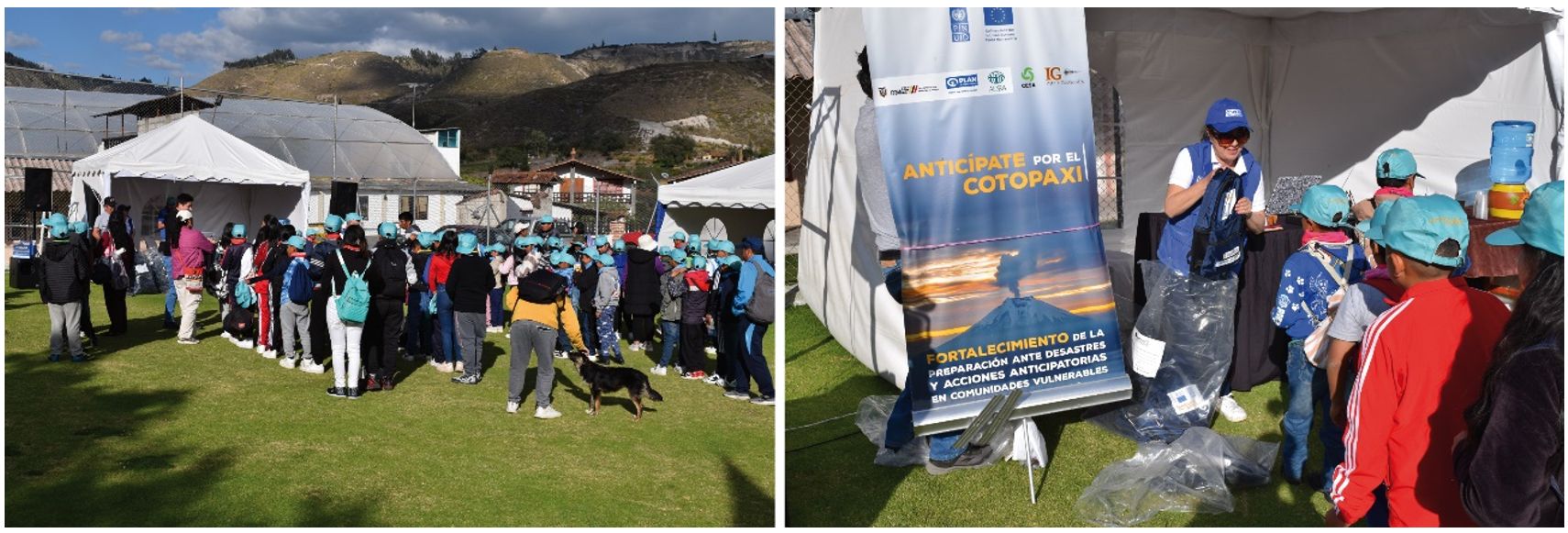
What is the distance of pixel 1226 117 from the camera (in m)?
5.25

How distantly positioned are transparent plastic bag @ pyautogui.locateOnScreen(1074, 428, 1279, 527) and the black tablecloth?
1.46 meters

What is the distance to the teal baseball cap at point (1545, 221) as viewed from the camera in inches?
91.5

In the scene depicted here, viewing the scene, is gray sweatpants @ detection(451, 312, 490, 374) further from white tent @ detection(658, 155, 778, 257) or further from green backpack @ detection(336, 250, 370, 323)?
white tent @ detection(658, 155, 778, 257)

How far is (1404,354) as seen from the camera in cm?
253

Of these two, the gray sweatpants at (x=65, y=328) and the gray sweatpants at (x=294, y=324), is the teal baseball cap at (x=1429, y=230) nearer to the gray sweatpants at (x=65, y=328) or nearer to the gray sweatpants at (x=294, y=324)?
the gray sweatpants at (x=294, y=324)

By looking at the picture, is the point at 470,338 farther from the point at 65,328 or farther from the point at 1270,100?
the point at 1270,100

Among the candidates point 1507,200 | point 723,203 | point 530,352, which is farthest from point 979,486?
point 723,203

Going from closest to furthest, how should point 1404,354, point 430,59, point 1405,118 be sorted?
1. point 1404,354
2. point 1405,118
3. point 430,59

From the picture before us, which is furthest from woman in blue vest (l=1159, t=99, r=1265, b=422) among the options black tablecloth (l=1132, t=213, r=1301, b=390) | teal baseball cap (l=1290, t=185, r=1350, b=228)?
black tablecloth (l=1132, t=213, r=1301, b=390)

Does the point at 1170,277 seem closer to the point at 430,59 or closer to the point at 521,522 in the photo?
the point at 521,522

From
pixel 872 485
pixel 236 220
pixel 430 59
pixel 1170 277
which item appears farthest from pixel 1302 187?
pixel 430 59

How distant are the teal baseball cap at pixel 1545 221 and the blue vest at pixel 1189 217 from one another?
116 inches

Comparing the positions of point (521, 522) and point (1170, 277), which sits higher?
point (1170, 277)

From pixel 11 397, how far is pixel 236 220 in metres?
13.1
